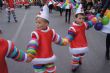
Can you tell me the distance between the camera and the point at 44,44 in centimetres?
461

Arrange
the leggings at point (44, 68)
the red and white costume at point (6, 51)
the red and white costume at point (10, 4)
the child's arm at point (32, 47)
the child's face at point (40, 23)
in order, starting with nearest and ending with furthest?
1. the red and white costume at point (6, 51)
2. the child's arm at point (32, 47)
3. the child's face at point (40, 23)
4. the leggings at point (44, 68)
5. the red and white costume at point (10, 4)

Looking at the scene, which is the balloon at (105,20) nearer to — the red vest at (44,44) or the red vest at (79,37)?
the red vest at (79,37)

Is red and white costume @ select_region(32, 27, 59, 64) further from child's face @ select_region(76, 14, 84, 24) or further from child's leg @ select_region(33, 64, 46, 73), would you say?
child's face @ select_region(76, 14, 84, 24)

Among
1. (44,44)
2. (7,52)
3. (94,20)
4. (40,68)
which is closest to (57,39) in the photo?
(44,44)

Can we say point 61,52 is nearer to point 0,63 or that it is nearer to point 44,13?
point 44,13

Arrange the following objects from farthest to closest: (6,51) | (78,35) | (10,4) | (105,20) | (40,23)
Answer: (10,4) < (105,20) < (78,35) < (40,23) < (6,51)

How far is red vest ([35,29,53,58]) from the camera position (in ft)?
15.1

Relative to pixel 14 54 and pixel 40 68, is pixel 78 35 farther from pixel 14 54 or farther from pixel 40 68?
pixel 14 54

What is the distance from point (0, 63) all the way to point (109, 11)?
417cm

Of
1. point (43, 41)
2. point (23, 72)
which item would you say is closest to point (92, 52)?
point (23, 72)

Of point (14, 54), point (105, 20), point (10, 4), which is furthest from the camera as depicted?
point (10, 4)

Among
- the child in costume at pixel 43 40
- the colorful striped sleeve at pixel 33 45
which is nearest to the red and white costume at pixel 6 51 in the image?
the colorful striped sleeve at pixel 33 45

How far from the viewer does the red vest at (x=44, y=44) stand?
15.1ft

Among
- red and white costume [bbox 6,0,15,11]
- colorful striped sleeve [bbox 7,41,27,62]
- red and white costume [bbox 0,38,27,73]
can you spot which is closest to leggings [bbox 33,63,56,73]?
colorful striped sleeve [bbox 7,41,27,62]
